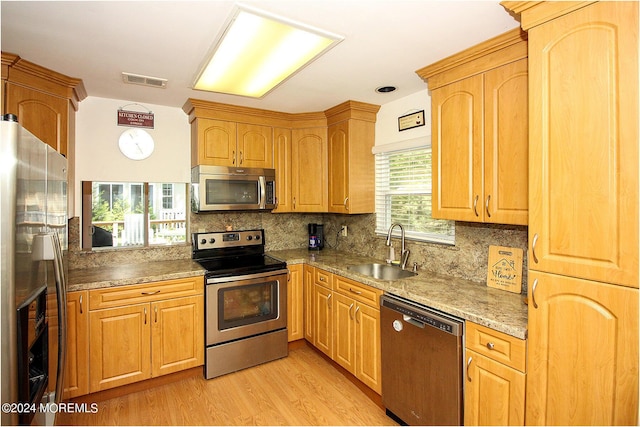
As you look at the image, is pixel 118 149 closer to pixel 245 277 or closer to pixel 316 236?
pixel 245 277

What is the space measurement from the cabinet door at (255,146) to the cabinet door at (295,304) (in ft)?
3.54

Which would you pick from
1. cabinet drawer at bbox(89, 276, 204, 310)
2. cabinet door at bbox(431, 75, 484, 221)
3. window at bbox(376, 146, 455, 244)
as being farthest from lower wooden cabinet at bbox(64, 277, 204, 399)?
cabinet door at bbox(431, 75, 484, 221)

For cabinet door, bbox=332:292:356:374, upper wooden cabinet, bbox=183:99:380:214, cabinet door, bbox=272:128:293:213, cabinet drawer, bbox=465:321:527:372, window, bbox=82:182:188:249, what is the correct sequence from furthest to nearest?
cabinet door, bbox=272:128:293:213
upper wooden cabinet, bbox=183:99:380:214
window, bbox=82:182:188:249
cabinet door, bbox=332:292:356:374
cabinet drawer, bbox=465:321:527:372

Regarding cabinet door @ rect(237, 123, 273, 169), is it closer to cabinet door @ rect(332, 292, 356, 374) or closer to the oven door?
the oven door

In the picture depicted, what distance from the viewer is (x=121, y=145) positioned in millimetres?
2990

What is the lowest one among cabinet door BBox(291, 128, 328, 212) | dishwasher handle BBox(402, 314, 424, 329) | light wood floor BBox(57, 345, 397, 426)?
light wood floor BBox(57, 345, 397, 426)

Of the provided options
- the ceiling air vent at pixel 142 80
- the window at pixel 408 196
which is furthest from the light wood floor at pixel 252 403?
the ceiling air vent at pixel 142 80

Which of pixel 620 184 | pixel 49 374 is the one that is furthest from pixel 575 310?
pixel 49 374

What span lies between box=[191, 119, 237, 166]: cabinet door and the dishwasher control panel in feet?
6.40

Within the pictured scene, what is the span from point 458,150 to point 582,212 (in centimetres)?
91

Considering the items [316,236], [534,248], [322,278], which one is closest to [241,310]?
[322,278]

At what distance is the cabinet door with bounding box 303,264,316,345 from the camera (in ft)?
10.4

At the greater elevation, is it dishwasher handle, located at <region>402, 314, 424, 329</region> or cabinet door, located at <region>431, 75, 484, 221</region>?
cabinet door, located at <region>431, 75, 484, 221</region>

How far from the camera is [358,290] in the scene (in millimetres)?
2518
